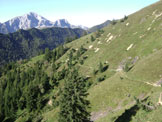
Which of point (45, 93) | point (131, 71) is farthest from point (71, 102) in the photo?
point (45, 93)

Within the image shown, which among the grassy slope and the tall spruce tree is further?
the grassy slope

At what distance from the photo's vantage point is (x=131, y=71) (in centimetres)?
6269

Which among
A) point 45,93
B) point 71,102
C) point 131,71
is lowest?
point 45,93

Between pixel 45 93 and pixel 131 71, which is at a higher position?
pixel 131 71

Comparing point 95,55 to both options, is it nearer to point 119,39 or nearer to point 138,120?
point 119,39

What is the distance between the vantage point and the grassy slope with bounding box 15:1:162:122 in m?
43.4

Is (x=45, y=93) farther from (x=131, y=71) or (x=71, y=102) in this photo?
(x=71, y=102)

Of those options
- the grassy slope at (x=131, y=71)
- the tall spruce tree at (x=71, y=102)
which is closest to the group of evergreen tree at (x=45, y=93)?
the tall spruce tree at (x=71, y=102)

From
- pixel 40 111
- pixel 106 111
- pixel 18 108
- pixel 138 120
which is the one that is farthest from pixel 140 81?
pixel 18 108

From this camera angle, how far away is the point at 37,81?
114 metres

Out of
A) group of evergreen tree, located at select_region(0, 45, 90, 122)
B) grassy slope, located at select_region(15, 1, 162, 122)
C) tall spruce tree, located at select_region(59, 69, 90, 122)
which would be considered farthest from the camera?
grassy slope, located at select_region(15, 1, 162, 122)

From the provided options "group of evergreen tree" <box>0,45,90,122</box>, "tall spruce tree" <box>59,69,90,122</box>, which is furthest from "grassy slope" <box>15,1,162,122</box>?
"tall spruce tree" <box>59,69,90,122</box>

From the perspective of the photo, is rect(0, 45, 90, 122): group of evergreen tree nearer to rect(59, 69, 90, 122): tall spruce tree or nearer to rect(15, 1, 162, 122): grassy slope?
rect(59, 69, 90, 122): tall spruce tree

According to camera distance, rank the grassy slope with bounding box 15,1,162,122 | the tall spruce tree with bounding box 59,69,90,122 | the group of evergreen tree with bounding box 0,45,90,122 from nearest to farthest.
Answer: the tall spruce tree with bounding box 59,69,90,122
the group of evergreen tree with bounding box 0,45,90,122
the grassy slope with bounding box 15,1,162,122
